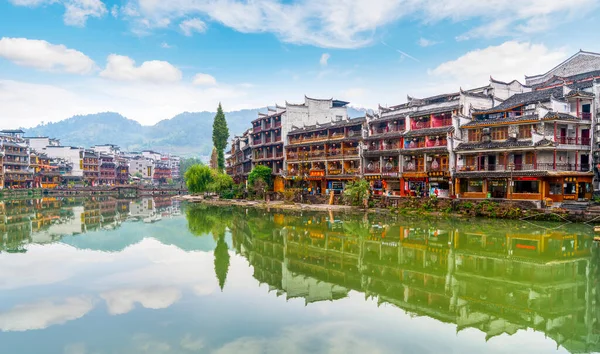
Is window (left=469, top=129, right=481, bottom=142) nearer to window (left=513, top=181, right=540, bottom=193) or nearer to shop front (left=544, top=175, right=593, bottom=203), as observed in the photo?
window (left=513, top=181, right=540, bottom=193)

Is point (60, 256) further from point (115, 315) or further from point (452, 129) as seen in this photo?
point (452, 129)

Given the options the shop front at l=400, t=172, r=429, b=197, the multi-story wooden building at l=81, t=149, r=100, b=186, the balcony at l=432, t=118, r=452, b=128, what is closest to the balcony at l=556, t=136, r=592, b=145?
the balcony at l=432, t=118, r=452, b=128

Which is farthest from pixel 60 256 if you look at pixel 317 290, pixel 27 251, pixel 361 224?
pixel 361 224

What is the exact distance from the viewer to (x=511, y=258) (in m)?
24.0

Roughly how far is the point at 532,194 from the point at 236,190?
153 ft

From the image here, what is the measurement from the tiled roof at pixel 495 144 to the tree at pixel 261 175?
31276mm

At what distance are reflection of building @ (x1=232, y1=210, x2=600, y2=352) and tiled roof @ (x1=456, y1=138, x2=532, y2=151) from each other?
10.2 metres

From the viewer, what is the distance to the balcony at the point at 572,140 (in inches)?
1515

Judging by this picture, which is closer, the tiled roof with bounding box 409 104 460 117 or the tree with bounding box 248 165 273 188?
the tiled roof with bounding box 409 104 460 117

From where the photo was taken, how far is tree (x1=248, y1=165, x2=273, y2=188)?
64938 millimetres

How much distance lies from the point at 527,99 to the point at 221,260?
120ft

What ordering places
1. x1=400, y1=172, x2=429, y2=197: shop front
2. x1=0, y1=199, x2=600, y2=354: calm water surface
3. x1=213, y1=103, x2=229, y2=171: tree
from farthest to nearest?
x1=213, y1=103, x2=229, y2=171: tree, x1=400, y1=172, x2=429, y2=197: shop front, x1=0, y1=199, x2=600, y2=354: calm water surface

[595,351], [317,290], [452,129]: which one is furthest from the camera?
[452,129]

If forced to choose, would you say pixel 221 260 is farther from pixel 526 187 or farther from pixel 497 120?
pixel 497 120
